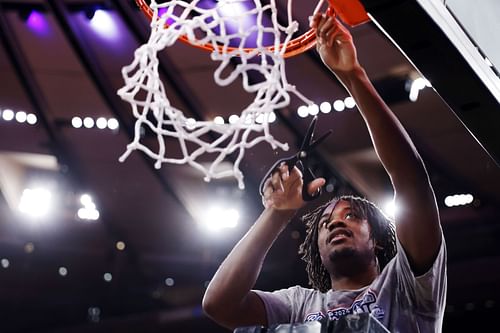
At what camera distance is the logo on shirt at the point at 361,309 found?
1.61 meters

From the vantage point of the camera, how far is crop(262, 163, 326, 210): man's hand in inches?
72.8

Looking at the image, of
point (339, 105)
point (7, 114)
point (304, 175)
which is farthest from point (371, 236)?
point (7, 114)

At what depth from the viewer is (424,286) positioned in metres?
1.58

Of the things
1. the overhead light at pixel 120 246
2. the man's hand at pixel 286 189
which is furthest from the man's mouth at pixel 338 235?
the overhead light at pixel 120 246

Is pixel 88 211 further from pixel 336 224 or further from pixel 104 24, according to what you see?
pixel 336 224

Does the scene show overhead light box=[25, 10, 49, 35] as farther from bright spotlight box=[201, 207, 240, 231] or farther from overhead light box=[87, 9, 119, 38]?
bright spotlight box=[201, 207, 240, 231]

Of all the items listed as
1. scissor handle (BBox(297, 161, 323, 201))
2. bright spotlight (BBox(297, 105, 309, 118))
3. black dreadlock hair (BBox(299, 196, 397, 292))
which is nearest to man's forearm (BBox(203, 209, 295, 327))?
scissor handle (BBox(297, 161, 323, 201))

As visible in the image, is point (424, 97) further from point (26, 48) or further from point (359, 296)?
point (359, 296)

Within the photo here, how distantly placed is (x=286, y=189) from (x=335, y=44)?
37 centimetres

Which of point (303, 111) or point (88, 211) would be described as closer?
point (303, 111)

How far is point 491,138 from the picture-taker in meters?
1.67

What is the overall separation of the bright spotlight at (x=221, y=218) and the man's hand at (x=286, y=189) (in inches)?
134

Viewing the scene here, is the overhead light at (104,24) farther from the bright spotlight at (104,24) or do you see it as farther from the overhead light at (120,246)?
the overhead light at (120,246)

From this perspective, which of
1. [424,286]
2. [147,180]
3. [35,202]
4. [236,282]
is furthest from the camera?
[35,202]
